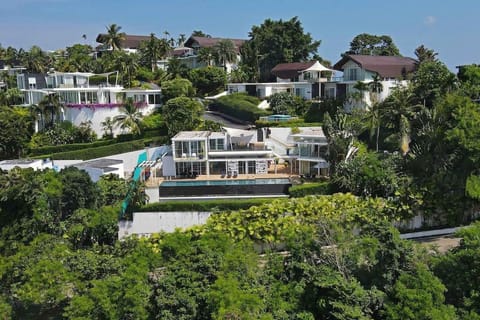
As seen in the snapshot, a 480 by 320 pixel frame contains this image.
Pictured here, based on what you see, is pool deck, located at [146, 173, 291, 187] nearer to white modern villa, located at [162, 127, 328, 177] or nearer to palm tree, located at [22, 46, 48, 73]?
white modern villa, located at [162, 127, 328, 177]

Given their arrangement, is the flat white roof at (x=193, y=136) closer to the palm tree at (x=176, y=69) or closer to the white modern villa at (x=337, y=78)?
the white modern villa at (x=337, y=78)

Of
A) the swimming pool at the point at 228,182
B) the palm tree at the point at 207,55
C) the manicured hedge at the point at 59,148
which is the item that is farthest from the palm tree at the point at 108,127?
the palm tree at the point at 207,55

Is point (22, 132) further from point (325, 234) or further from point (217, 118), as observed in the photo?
point (325, 234)

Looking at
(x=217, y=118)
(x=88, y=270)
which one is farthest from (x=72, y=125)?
(x=88, y=270)

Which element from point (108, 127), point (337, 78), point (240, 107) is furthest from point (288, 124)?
point (108, 127)

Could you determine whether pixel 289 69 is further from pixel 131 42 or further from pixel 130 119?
pixel 131 42

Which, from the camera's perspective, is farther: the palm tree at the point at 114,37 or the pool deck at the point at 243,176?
the palm tree at the point at 114,37
